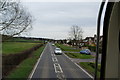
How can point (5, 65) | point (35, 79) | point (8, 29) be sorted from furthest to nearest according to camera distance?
point (8, 29)
point (5, 65)
point (35, 79)

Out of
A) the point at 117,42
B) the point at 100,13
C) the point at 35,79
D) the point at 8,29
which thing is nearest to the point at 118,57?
the point at 117,42

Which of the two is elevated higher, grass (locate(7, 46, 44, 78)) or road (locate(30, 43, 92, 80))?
grass (locate(7, 46, 44, 78))

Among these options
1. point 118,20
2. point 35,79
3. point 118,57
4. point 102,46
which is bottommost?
point 35,79

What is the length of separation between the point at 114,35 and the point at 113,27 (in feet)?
0.26

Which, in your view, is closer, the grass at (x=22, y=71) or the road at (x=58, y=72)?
the grass at (x=22, y=71)

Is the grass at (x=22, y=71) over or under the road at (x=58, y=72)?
over

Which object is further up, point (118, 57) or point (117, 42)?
point (117, 42)

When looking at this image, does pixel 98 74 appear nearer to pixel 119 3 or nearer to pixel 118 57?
pixel 118 57

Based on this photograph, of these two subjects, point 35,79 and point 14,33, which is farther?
point 14,33

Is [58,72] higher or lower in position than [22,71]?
lower

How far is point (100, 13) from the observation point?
5.23 feet

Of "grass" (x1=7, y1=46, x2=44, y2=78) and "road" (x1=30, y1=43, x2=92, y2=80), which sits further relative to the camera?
"road" (x1=30, y1=43, x2=92, y2=80)

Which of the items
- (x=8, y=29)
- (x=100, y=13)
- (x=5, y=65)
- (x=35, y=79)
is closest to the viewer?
(x=100, y=13)

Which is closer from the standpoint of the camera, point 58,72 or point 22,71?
point 22,71
